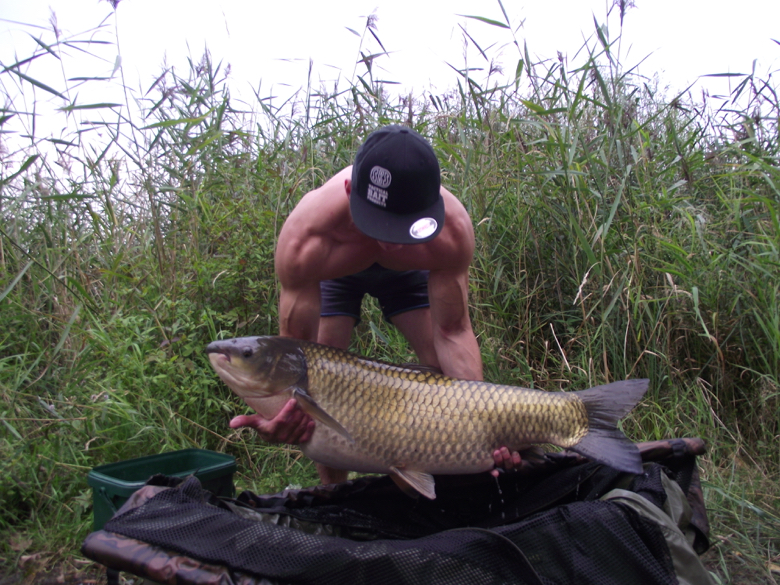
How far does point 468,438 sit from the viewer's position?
1579 millimetres

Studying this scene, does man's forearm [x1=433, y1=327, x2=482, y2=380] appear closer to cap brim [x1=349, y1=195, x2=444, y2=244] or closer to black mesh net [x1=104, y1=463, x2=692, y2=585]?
black mesh net [x1=104, y1=463, x2=692, y2=585]

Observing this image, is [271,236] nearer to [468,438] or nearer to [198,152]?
[198,152]

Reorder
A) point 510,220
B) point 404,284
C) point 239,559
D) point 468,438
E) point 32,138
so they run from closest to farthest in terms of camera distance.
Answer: point 239,559
point 468,438
point 404,284
point 32,138
point 510,220

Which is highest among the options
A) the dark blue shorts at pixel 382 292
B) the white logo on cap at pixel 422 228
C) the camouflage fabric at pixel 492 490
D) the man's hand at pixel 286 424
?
the white logo on cap at pixel 422 228

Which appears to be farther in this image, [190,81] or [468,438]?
[190,81]

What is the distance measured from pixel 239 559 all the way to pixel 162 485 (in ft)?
1.33

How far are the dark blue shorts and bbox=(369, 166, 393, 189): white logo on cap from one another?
25.9 inches

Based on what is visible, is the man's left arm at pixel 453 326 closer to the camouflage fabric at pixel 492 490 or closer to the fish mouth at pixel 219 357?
the camouflage fabric at pixel 492 490

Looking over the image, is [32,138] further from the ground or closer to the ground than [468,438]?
further from the ground

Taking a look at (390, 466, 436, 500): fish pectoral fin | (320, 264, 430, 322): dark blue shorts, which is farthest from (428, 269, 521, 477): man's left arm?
(390, 466, 436, 500): fish pectoral fin

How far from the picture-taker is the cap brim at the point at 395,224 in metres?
1.59

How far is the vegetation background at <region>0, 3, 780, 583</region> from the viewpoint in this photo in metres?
2.15

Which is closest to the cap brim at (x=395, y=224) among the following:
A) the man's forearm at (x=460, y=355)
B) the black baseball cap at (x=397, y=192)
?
the black baseball cap at (x=397, y=192)

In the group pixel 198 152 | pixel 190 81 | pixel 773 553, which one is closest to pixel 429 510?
pixel 773 553
